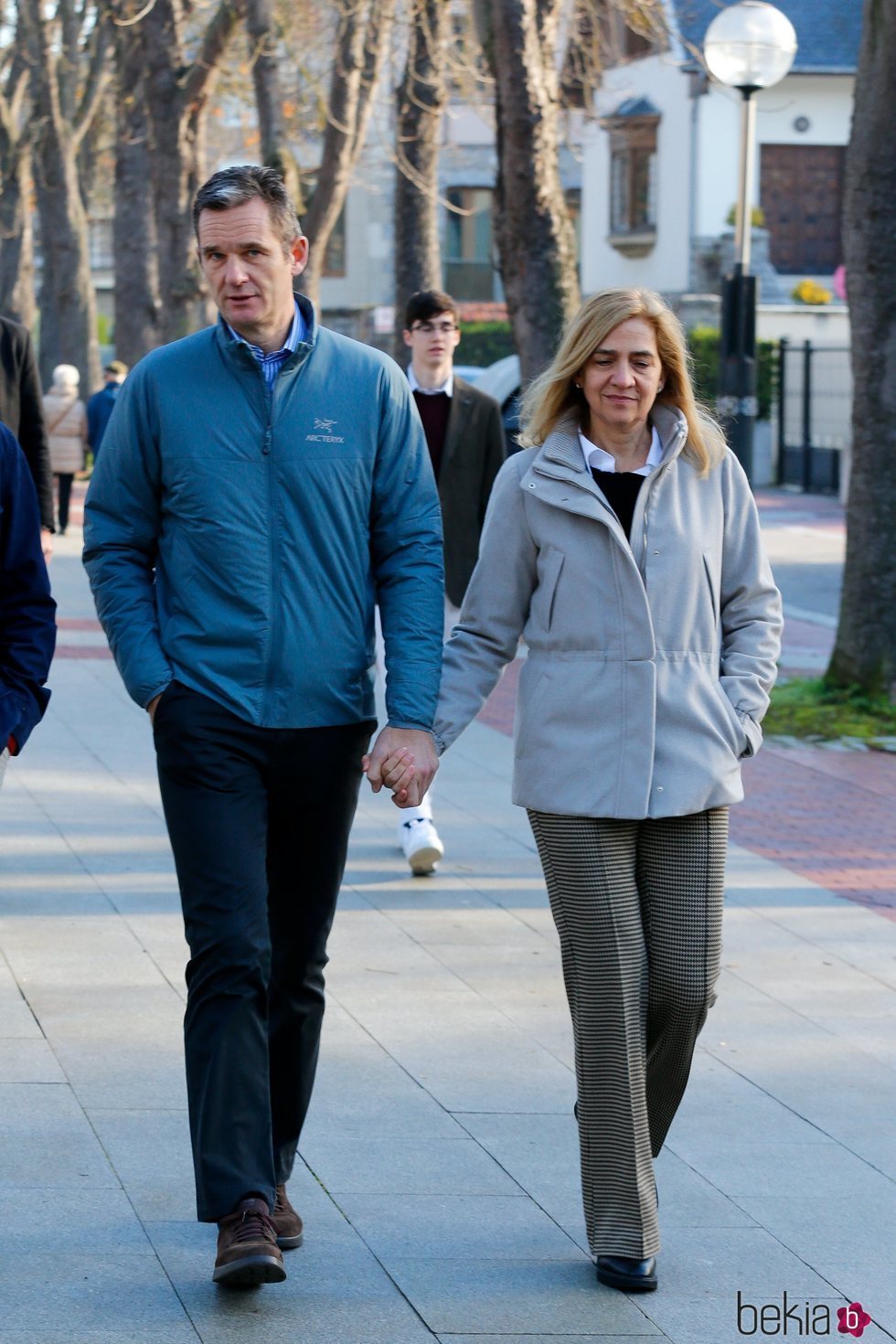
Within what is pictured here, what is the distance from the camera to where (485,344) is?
2076 inches

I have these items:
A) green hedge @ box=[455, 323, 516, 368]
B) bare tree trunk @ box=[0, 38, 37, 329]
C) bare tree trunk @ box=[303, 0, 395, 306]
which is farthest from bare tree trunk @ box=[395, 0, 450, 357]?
green hedge @ box=[455, 323, 516, 368]

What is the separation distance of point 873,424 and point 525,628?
23.9ft

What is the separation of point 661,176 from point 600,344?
139 feet

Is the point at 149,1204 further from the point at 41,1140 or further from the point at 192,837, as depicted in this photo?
the point at 192,837

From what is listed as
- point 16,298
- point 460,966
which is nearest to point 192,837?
point 460,966

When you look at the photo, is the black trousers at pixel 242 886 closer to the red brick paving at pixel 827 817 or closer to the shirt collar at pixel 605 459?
the shirt collar at pixel 605 459

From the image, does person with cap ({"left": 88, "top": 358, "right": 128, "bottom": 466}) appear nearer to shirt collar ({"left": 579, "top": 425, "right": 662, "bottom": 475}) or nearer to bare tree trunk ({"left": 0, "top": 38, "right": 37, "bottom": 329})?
bare tree trunk ({"left": 0, "top": 38, "right": 37, "bottom": 329})

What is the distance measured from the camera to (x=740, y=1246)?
4.18m

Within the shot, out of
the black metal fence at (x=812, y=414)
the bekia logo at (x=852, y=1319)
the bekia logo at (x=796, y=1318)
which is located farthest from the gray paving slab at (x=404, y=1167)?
the black metal fence at (x=812, y=414)

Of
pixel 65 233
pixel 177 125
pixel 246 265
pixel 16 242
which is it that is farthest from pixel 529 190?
pixel 16 242

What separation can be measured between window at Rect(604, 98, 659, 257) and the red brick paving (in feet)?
117

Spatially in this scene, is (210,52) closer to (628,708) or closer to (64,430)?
(64,430)

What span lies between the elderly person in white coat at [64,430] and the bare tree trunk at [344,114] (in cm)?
317

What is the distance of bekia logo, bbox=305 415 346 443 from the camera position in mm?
3945
